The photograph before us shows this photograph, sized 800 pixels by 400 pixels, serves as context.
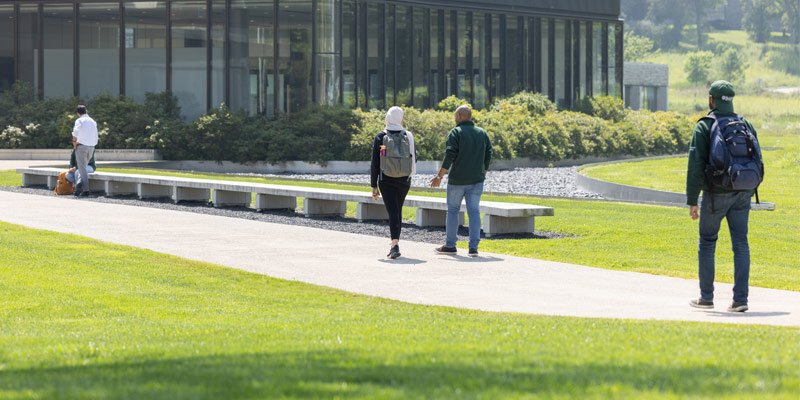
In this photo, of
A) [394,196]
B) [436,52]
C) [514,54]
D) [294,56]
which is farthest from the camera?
→ [514,54]

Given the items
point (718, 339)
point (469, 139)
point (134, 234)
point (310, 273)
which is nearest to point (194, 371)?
point (718, 339)

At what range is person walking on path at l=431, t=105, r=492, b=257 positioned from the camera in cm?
1312

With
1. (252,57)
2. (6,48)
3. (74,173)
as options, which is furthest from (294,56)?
(74,173)

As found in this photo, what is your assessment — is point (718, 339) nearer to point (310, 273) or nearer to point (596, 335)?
point (596, 335)

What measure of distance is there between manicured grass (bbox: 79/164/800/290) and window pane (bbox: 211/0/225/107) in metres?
20.2

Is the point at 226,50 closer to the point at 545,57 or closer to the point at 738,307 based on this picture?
the point at 545,57

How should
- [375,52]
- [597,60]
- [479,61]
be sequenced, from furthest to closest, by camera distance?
1. [597,60]
2. [479,61]
3. [375,52]

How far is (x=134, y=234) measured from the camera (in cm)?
1566

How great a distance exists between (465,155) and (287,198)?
8064mm

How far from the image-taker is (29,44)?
38781mm

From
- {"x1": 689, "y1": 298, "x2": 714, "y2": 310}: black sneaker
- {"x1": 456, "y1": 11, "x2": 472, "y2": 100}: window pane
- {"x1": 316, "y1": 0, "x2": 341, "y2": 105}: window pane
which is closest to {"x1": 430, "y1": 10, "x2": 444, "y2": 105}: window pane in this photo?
{"x1": 456, "y1": 11, "x2": 472, "y2": 100}: window pane

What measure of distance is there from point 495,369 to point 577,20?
46.0 meters

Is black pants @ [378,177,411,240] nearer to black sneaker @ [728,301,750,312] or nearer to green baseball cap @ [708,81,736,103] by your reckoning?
green baseball cap @ [708,81,736,103]

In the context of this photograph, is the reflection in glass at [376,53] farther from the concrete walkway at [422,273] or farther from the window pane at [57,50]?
the concrete walkway at [422,273]
